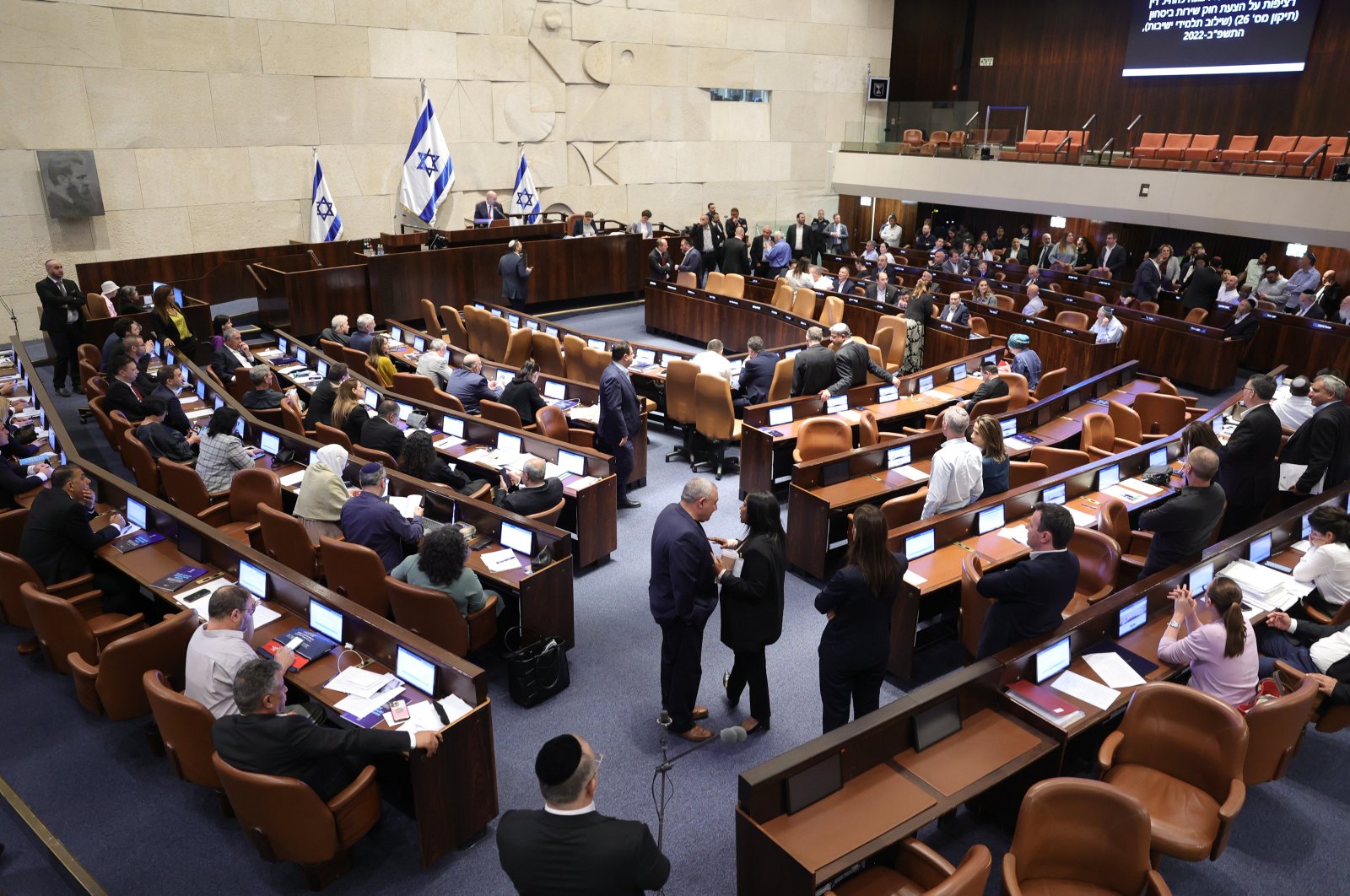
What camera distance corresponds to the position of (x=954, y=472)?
18.3 feet

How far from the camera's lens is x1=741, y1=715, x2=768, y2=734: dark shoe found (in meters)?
4.71

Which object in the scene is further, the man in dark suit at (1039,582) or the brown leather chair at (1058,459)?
the brown leather chair at (1058,459)

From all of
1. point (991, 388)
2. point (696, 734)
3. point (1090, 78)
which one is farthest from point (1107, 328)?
point (1090, 78)

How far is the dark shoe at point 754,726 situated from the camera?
471 centimetres

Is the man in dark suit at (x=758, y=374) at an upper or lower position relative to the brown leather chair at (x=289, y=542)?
upper

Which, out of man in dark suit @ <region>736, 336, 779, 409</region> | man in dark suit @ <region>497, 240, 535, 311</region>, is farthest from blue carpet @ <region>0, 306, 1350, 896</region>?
man in dark suit @ <region>497, 240, 535, 311</region>

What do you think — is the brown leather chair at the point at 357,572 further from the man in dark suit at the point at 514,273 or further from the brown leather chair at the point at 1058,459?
the man in dark suit at the point at 514,273

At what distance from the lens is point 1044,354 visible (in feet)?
36.5

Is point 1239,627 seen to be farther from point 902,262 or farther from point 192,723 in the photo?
point 902,262

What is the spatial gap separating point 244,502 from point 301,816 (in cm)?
346

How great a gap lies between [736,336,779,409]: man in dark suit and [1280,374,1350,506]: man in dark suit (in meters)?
4.25

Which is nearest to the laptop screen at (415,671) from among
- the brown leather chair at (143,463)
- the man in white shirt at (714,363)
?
the brown leather chair at (143,463)

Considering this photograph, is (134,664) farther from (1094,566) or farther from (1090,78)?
(1090,78)

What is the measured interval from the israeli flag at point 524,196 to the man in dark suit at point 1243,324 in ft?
37.3
